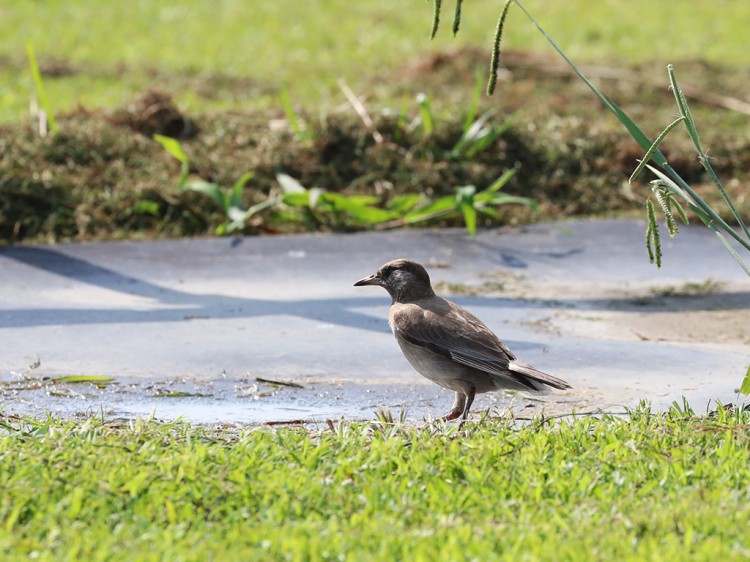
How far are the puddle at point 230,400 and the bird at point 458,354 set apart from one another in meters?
0.19

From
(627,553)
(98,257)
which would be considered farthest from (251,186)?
(627,553)

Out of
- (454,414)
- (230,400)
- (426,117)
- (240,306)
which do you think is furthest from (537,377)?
(426,117)

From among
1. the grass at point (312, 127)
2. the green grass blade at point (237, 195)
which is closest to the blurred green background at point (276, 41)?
the grass at point (312, 127)

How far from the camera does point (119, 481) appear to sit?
4.29 meters

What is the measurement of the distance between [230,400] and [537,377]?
1503 millimetres

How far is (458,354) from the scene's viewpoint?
536 centimetres

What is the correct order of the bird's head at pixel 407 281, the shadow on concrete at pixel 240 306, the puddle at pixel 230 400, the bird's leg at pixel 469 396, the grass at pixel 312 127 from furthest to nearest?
1. the grass at pixel 312 127
2. the shadow on concrete at pixel 240 306
3. the bird's head at pixel 407 281
4. the puddle at pixel 230 400
5. the bird's leg at pixel 469 396

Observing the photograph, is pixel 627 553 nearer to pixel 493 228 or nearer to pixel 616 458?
pixel 616 458

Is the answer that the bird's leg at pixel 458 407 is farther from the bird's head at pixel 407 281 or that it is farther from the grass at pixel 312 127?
the grass at pixel 312 127

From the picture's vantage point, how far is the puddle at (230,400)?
5566 mm

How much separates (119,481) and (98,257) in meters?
4.29

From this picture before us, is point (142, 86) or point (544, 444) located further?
point (142, 86)

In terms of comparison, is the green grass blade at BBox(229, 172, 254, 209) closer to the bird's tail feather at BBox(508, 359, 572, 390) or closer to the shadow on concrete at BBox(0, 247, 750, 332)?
the shadow on concrete at BBox(0, 247, 750, 332)

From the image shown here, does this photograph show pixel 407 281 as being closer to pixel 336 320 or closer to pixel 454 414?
pixel 454 414
